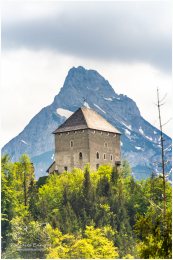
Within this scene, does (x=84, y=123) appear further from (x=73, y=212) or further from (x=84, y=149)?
(x=73, y=212)

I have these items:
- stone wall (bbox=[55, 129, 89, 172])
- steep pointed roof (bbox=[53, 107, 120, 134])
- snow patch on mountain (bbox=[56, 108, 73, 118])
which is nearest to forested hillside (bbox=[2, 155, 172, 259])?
stone wall (bbox=[55, 129, 89, 172])

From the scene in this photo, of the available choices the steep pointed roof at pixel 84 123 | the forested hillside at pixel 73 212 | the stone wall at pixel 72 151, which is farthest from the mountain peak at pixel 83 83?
the forested hillside at pixel 73 212

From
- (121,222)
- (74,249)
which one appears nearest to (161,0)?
(74,249)

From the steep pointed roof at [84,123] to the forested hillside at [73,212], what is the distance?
1020 cm

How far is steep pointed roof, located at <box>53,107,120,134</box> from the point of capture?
202 ft

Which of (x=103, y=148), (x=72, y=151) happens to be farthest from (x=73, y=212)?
(x=103, y=148)

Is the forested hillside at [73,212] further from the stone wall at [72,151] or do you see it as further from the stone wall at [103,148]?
the stone wall at [103,148]

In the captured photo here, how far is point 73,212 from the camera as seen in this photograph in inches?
1703

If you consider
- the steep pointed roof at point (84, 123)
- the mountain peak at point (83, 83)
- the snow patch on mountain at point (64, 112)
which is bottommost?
the steep pointed roof at point (84, 123)

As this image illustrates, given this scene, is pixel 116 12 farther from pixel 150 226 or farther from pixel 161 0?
pixel 150 226

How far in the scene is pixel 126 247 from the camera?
126 feet

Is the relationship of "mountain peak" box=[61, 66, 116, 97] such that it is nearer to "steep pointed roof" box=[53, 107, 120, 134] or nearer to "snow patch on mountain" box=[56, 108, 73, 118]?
"snow patch on mountain" box=[56, 108, 73, 118]

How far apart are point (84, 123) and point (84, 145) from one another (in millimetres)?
4388

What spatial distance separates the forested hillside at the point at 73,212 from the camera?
120 ft
